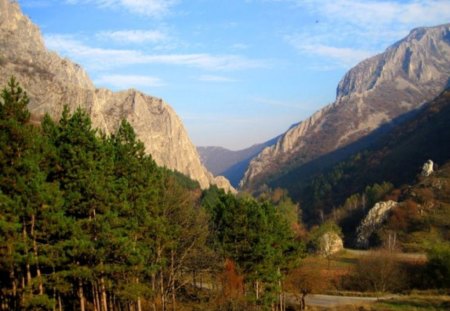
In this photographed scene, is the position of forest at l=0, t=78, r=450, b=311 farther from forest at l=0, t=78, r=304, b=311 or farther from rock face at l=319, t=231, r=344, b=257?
rock face at l=319, t=231, r=344, b=257

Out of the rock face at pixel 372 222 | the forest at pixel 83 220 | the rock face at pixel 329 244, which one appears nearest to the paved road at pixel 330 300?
the forest at pixel 83 220

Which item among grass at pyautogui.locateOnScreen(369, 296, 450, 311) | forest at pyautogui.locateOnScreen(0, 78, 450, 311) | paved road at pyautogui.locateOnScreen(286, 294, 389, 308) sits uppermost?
forest at pyautogui.locateOnScreen(0, 78, 450, 311)

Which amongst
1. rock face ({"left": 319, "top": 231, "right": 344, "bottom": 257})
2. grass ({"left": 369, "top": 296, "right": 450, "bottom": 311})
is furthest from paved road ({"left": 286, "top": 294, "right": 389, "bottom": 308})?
rock face ({"left": 319, "top": 231, "right": 344, "bottom": 257})

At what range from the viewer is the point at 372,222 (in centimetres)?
10375

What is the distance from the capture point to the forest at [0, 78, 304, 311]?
965 inches

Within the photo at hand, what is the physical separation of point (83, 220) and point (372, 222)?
8752 cm

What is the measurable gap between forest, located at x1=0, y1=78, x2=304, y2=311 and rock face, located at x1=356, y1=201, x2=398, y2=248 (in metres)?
63.3

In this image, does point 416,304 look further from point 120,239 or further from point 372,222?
point 372,222

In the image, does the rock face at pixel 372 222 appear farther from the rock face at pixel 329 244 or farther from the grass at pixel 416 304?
the grass at pixel 416 304

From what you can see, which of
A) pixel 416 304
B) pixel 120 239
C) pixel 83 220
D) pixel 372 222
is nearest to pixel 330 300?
pixel 416 304

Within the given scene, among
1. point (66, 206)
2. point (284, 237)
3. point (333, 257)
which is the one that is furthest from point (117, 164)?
point (333, 257)

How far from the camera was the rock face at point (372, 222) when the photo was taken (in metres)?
102

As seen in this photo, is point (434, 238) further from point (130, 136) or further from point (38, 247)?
→ point (38, 247)

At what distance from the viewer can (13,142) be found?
25.1 meters
